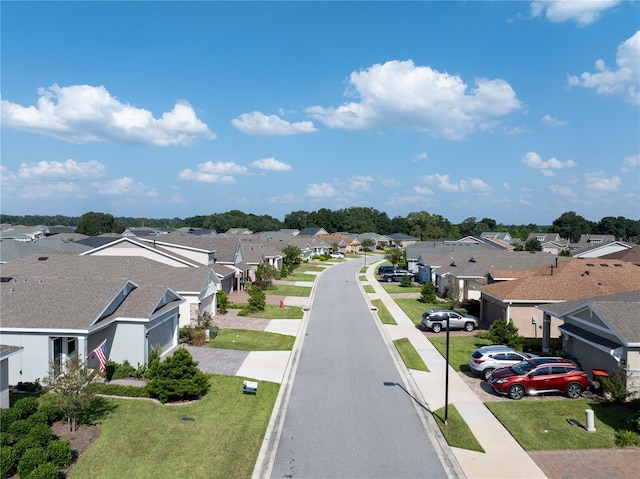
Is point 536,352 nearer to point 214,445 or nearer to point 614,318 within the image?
point 614,318

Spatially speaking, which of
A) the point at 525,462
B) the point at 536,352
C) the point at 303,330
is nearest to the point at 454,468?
the point at 525,462

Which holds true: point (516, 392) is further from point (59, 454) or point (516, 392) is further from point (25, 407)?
point (25, 407)

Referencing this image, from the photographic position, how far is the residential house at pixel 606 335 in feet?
61.9

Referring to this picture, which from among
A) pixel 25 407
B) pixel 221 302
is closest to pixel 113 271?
pixel 221 302

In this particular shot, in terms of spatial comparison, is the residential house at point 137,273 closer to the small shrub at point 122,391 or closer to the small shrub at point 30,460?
the small shrub at point 122,391

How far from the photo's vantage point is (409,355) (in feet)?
86.5

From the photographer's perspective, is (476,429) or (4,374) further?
(476,429)

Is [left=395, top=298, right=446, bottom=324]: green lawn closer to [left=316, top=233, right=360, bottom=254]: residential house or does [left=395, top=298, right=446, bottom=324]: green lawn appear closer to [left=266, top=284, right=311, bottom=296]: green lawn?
[left=266, top=284, right=311, bottom=296]: green lawn

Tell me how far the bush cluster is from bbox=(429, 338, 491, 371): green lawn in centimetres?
1788

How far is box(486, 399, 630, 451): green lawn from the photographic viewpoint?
15.4 metres

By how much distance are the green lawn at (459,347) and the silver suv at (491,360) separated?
4.49ft

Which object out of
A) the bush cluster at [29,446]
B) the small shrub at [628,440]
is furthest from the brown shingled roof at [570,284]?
Answer: the bush cluster at [29,446]

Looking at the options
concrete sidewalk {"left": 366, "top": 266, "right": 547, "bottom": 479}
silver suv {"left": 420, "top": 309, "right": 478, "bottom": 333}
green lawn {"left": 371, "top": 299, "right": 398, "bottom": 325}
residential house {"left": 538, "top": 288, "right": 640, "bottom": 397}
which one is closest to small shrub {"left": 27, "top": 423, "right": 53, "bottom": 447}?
concrete sidewalk {"left": 366, "top": 266, "right": 547, "bottom": 479}

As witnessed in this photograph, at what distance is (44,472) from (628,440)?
A: 17.1 metres
